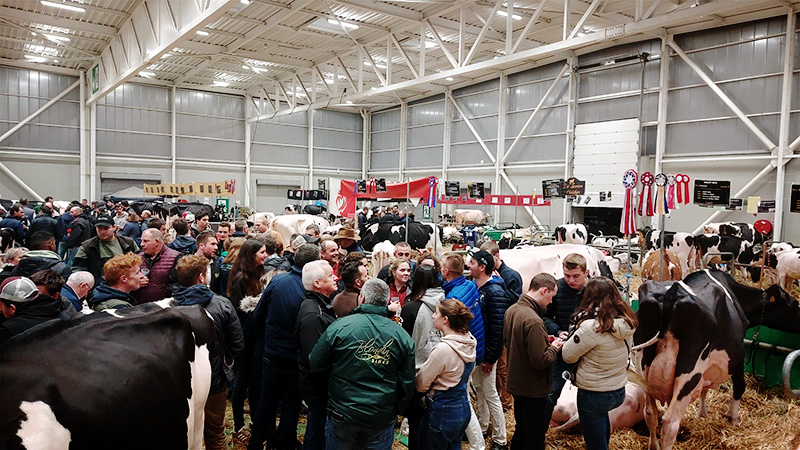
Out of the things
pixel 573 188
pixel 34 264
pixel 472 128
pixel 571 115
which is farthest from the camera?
pixel 472 128

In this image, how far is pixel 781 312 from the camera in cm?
583

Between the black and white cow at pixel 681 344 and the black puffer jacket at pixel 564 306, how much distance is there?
68 cm

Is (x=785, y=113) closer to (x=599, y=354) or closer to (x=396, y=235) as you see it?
(x=396, y=235)

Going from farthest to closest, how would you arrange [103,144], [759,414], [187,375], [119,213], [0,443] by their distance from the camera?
[103,144]
[119,213]
[759,414]
[187,375]
[0,443]

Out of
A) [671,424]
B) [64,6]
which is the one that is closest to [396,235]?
[671,424]

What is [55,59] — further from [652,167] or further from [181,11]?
[652,167]

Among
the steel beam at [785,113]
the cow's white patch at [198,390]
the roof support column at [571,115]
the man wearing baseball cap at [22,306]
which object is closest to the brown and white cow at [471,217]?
the roof support column at [571,115]

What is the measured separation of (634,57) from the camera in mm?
19062

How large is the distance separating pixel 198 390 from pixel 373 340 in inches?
44.7

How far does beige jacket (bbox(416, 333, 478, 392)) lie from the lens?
3.40 m

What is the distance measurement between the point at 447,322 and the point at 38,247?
565 centimetres

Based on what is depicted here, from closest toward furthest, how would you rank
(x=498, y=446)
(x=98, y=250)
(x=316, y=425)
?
1. (x=316, y=425)
2. (x=498, y=446)
3. (x=98, y=250)

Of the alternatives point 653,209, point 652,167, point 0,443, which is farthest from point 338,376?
point 652,167

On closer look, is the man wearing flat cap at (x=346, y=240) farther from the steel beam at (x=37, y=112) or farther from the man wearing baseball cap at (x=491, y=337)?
the steel beam at (x=37, y=112)
